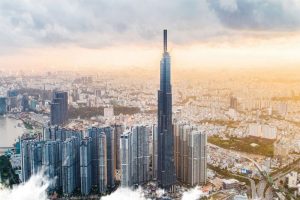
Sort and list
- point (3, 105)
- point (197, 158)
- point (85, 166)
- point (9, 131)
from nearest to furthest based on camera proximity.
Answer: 1. point (85, 166)
2. point (197, 158)
3. point (9, 131)
4. point (3, 105)

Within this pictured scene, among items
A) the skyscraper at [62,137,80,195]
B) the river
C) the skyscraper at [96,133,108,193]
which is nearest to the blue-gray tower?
the skyscraper at [96,133,108,193]

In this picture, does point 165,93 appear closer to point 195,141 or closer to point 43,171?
point 195,141

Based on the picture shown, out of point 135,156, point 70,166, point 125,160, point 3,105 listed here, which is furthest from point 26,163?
point 3,105

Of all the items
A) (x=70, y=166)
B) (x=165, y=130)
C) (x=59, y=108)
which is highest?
(x=59, y=108)

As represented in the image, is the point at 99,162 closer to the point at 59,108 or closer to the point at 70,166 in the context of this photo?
the point at 70,166

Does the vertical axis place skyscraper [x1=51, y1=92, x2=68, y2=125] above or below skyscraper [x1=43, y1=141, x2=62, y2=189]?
above

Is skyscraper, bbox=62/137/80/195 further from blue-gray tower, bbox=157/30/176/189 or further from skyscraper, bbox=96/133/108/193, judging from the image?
blue-gray tower, bbox=157/30/176/189
